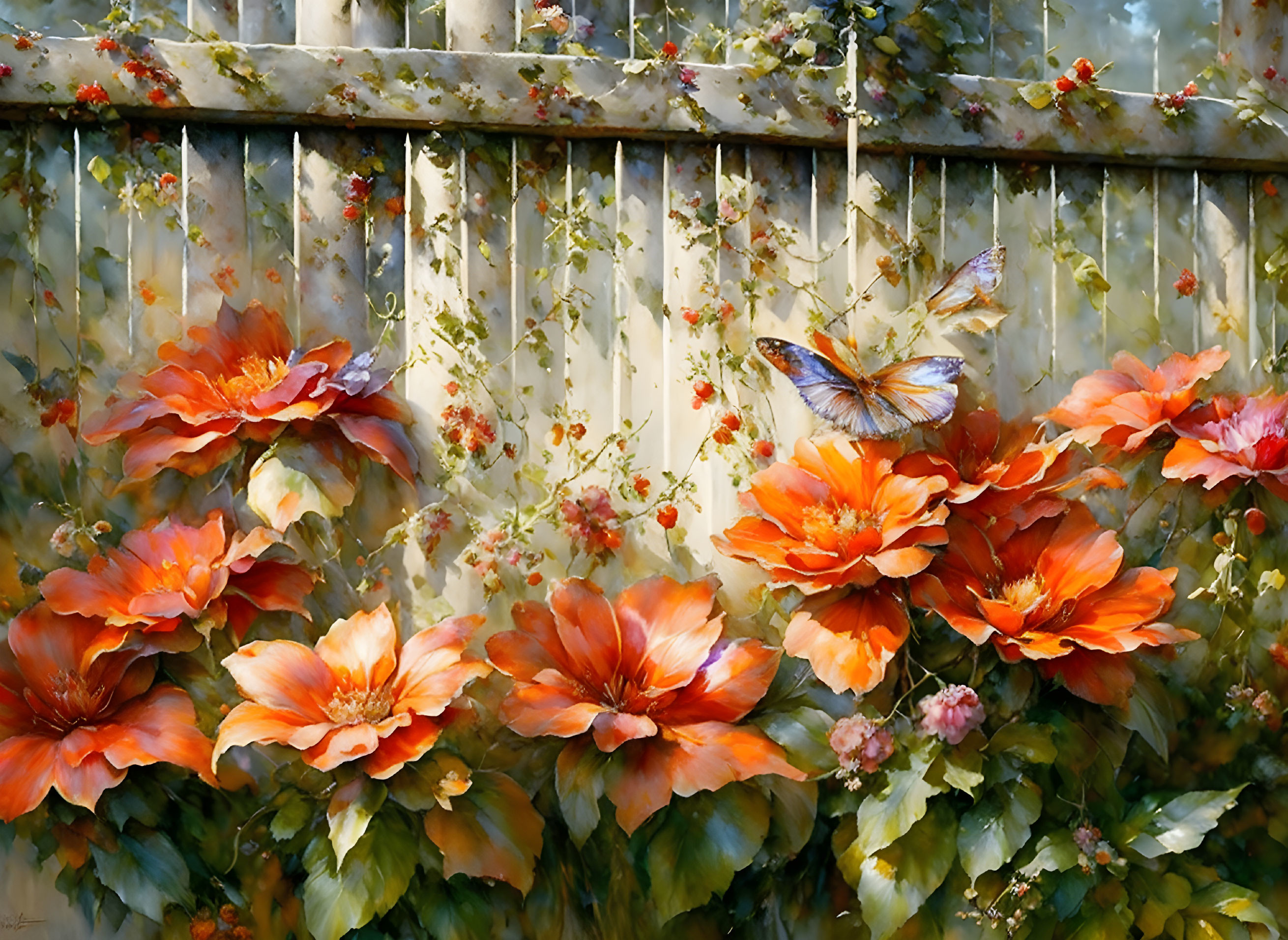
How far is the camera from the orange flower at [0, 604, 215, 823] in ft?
4.50

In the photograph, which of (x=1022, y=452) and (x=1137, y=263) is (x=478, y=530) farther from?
(x=1137, y=263)

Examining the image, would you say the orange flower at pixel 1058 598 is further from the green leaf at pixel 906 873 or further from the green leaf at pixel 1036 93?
the green leaf at pixel 1036 93

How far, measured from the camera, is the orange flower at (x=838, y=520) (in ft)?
4.85

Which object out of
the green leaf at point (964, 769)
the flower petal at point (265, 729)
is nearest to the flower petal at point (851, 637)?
the green leaf at point (964, 769)

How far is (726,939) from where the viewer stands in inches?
59.7

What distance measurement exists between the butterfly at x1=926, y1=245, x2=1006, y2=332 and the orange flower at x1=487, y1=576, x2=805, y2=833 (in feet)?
1.67

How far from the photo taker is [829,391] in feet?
4.90

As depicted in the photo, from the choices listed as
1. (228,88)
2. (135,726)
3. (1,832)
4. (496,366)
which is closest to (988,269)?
(496,366)

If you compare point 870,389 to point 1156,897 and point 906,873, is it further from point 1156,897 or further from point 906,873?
point 1156,897

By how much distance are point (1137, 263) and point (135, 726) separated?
1546 mm

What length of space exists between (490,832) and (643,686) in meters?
0.27

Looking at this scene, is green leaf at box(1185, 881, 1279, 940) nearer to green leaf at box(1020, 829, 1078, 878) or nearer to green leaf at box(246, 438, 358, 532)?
green leaf at box(1020, 829, 1078, 878)

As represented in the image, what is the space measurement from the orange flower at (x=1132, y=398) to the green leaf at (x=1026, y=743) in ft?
1.40
